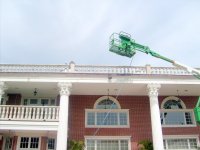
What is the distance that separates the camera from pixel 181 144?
18.9m

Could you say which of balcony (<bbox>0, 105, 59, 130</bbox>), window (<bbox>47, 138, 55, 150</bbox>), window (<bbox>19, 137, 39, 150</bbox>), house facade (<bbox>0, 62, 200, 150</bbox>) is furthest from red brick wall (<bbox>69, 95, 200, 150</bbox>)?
balcony (<bbox>0, 105, 59, 130</bbox>)

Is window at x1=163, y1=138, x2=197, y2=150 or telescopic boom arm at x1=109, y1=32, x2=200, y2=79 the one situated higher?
telescopic boom arm at x1=109, y1=32, x2=200, y2=79

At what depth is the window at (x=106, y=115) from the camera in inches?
748

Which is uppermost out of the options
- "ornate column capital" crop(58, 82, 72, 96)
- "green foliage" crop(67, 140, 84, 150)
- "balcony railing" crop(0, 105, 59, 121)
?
"ornate column capital" crop(58, 82, 72, 96)

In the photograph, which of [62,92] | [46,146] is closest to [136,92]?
[62,92]

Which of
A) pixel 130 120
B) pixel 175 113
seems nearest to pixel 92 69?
pixel 130 120

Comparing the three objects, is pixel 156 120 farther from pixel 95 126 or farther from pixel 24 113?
Result: pixel 24 113

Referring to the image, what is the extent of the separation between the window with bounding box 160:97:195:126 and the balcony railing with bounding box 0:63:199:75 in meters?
3.05

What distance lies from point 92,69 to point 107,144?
5305 millimetres

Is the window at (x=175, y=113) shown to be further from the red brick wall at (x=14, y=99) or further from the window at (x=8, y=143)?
the window at (x=8, y=143)

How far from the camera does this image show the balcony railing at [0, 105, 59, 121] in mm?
16297

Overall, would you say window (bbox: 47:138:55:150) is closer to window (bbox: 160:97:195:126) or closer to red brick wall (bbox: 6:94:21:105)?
red brick wall (bbox: 6:94:21:105)

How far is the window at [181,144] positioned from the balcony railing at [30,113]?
7.99m

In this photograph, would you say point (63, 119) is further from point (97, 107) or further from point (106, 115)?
point (106, 115)
